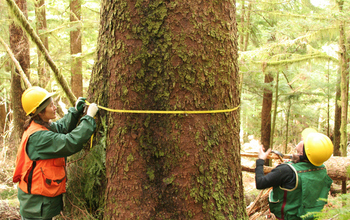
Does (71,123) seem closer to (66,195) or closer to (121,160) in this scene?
(66,195)

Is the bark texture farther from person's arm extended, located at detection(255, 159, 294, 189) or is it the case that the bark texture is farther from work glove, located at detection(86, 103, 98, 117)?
work glove, located at detection(86, 103, 98, 117)

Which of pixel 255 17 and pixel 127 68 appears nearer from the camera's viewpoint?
pixel 127 68

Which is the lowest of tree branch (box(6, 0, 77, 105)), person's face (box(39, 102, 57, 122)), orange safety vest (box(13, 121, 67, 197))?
orange safety vest (box(13, 121, 67, 197))

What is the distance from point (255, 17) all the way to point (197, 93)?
36.8 ft

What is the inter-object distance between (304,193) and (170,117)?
1763 millimetres

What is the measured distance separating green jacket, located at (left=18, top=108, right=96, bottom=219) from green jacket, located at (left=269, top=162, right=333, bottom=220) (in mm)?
2221

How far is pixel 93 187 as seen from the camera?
244cm

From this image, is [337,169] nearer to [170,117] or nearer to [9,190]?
[170,117]

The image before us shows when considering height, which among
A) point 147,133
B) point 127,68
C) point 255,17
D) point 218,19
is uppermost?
point 255,17

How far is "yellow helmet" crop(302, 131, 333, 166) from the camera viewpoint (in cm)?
262

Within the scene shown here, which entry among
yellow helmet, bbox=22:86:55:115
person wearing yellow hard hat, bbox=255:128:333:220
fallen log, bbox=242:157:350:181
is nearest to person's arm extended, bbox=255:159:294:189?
person wearing yellow hard hat, bbox=255:128:333:220

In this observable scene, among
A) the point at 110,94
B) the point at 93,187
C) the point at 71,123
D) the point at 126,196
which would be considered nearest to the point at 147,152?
the point at 126,196

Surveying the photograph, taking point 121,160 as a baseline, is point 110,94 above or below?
above

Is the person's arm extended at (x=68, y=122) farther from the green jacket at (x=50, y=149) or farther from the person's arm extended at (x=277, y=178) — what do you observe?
the person's arm extended at (x=277, y=178)
